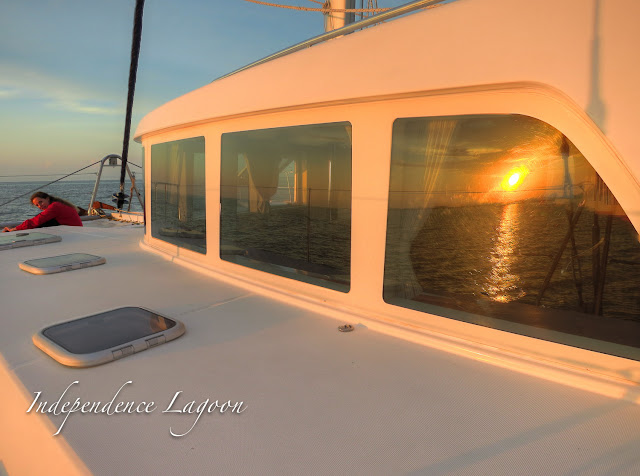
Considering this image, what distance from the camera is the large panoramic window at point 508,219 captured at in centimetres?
162

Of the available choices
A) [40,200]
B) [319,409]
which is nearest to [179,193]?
[319,409]

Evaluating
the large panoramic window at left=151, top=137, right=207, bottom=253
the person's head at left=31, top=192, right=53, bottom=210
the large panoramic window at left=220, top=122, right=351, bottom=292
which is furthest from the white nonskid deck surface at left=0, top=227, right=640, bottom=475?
the person's head at left=31, top=192, right=53, bottom=210

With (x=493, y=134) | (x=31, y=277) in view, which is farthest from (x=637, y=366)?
(x=31, y=277)

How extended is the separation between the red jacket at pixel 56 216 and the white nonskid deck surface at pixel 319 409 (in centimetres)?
423

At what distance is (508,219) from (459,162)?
1.09ft

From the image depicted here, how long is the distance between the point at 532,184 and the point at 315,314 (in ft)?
4.18

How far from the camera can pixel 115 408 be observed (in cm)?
144

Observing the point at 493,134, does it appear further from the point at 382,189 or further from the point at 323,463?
the point at 323,463

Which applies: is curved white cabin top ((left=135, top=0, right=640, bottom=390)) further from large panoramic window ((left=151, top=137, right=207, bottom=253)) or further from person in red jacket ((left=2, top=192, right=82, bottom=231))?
person in red jacket ((left=2, top=192, right=82, bottom=231))

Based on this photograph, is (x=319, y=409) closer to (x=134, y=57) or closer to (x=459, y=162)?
(x=459, y=162)

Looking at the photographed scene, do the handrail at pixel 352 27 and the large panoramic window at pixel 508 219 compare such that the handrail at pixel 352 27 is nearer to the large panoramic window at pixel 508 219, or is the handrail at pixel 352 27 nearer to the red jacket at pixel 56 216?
the large panoramic window at pixel 508 219

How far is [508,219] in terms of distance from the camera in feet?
6.00

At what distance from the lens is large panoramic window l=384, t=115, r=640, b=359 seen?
162 centimetres

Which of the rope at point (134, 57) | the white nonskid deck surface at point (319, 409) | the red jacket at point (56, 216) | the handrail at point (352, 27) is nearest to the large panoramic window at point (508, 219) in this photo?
the white nonskid deck surface at point (319, 409)
